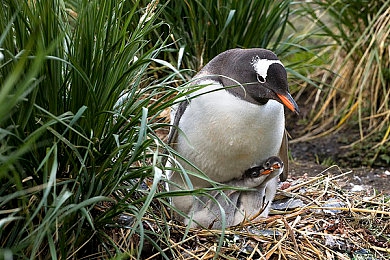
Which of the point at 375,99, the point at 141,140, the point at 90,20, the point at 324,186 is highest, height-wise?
the point at 90,20

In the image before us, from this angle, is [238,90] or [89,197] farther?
[238,90]

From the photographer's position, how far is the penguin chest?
3.80 metres

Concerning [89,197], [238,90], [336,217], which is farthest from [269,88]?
[89,197]

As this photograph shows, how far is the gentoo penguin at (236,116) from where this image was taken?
3740 mm

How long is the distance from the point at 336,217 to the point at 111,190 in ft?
4.63

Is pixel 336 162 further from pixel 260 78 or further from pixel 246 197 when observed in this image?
pixel 260 78

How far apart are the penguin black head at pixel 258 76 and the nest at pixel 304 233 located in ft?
1.98

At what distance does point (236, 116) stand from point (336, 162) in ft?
8.39

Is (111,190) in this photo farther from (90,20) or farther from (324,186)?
(324,186)

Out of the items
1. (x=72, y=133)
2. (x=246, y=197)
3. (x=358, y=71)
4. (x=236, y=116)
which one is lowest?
(x=358, y=71)

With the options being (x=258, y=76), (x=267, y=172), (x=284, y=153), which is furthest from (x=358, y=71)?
(x=258, y=76)

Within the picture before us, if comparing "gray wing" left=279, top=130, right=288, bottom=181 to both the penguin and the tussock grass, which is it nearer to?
the penguin

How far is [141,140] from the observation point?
2998mm

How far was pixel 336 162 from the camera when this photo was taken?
616cm
